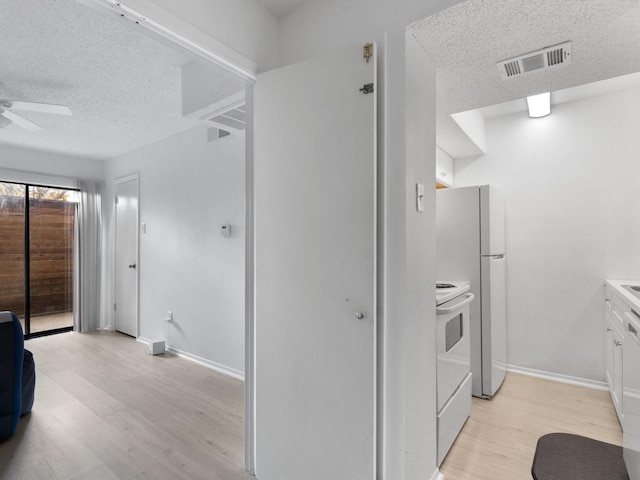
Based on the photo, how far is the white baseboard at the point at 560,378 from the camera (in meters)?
2.95

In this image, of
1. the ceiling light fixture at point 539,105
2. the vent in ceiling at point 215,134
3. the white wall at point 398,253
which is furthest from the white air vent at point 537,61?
the vent in ceiling at point 215,134

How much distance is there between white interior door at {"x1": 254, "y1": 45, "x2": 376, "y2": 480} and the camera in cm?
147

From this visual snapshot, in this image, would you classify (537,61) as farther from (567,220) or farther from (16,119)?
(16,119)

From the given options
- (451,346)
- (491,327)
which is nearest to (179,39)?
(451,346)

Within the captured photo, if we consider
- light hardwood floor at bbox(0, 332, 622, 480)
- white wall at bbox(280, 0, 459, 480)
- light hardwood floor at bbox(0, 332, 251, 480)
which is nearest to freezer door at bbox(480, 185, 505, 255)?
light hardwood floor at bbox(0, 332, 622, 480)

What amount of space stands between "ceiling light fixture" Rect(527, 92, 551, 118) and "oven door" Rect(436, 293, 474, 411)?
1.82 meters

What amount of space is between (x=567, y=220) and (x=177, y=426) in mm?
3709

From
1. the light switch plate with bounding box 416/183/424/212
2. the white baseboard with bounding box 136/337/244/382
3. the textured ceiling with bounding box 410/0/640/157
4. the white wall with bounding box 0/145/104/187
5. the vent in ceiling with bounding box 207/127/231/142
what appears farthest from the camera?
the white wall with bounding box 0/145/104/187

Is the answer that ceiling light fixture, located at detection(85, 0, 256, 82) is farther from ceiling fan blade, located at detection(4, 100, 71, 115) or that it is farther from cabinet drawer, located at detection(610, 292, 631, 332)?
cabinet drawer, located at detection(610, 292, 631, 332)

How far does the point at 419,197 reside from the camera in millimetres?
1599

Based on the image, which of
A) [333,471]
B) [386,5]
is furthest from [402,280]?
[386,5]

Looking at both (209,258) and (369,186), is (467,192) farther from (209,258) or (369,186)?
(209,258)

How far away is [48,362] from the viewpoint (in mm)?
3721

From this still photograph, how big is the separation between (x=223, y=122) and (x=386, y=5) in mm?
1623
